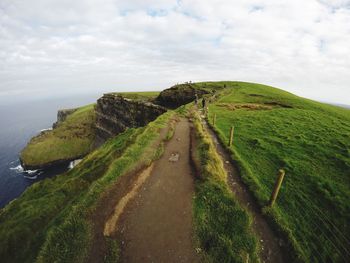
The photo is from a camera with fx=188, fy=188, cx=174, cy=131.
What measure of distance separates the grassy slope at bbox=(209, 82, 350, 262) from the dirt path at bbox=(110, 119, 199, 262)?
18.3 ft

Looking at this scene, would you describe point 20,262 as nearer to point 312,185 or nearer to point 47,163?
point 312,185

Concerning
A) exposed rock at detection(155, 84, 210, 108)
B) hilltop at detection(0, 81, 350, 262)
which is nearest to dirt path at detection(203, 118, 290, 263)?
hilltop at detection(0, 81, 350, 262)

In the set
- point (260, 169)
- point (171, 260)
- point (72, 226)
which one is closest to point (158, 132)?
point (260, 169)

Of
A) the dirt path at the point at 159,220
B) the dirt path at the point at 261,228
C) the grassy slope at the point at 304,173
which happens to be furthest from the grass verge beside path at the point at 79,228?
the grassy slope at the point at 304,173

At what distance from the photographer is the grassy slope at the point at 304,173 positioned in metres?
11.1

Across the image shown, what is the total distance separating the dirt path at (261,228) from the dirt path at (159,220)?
3602 mm

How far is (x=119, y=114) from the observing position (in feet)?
286

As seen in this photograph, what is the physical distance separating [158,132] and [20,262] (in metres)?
18.2

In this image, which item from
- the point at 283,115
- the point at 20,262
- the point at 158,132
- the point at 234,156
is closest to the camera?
the point at 20,262

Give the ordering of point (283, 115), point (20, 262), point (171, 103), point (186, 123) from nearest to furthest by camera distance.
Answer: point (20, 262) < point (186, 123) < point (283, 115) < point (171, 103)

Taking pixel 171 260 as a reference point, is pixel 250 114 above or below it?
above

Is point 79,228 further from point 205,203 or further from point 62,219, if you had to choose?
point 205,203

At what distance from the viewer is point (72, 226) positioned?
35.5ft

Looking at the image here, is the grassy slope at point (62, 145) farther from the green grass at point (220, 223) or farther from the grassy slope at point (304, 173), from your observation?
the green grass at point (220, 223)
